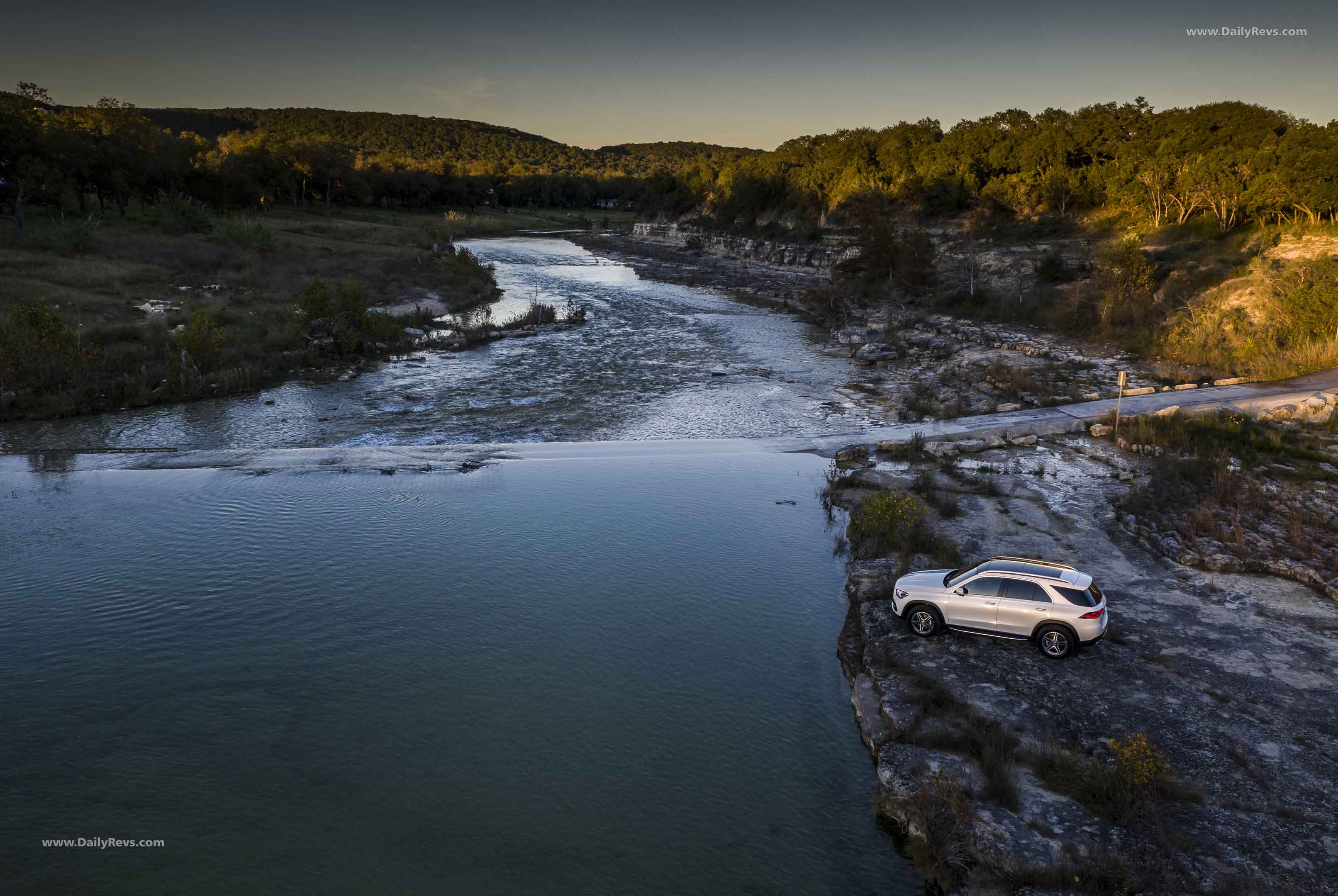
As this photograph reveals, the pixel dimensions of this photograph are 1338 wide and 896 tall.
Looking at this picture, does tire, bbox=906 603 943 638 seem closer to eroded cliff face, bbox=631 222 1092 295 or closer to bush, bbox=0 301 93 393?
bush, bbox=0 301 93 393

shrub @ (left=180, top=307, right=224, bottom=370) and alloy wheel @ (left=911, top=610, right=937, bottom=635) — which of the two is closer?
alloy wheel @ (left=911, top=610, right=937, bottom=635)

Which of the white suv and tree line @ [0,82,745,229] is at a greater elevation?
tree line @ [0,82,745,229]

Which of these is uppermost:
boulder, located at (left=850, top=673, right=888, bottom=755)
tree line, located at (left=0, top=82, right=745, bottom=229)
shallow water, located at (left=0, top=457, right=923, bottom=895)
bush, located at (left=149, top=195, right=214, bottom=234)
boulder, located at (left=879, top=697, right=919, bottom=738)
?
tree line, located at (left=0, top=82, right=745, bottom=229)

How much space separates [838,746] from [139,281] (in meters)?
58.1

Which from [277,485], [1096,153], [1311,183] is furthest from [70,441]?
[1096,153]

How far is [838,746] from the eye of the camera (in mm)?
14609

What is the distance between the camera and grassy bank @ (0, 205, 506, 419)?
35781 millimetres

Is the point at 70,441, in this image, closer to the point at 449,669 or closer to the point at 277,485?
the point at 277,485

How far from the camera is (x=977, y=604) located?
16.5m

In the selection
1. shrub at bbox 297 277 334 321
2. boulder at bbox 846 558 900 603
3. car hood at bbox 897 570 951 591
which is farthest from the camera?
shrub at bbox 297 277 334 321

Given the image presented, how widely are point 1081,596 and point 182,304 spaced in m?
53.6

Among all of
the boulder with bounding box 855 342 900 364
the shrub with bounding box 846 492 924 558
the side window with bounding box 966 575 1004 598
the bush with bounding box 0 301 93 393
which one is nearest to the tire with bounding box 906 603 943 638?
the side window with bounding box 966 575 1004 598

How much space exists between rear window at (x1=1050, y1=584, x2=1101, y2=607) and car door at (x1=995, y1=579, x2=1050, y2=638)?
265mm

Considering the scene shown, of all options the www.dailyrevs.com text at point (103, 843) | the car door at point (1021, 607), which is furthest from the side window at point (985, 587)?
the www.dailyrevs.com text at point (103, 843)
